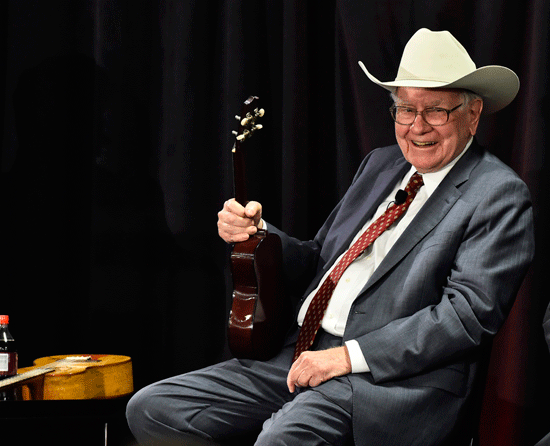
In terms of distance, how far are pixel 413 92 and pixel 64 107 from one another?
68.6 inches

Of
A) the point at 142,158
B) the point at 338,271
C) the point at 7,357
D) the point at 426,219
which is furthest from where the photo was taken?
the point at 142,158

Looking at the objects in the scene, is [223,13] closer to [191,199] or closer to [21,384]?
[191,199]

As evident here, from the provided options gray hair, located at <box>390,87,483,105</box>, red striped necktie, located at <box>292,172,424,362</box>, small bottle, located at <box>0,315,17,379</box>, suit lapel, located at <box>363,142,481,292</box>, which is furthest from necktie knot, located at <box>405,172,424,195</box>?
small bottle, located at <box>0,315,17,379</box>

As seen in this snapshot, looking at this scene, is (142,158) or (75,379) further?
(142,158)

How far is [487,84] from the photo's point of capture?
2234 millimetres

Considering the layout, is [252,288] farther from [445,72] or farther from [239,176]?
[445,72]

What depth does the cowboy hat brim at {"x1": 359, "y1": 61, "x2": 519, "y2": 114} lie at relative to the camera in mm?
2163

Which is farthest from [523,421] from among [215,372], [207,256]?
[207,256]

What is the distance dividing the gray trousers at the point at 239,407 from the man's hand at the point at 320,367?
0.03 meters

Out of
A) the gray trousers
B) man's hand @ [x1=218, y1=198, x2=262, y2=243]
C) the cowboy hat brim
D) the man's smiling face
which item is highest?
the cowboy hat brim

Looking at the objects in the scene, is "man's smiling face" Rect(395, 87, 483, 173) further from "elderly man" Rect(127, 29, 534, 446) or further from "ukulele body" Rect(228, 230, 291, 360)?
"ukulele body" Rect(228, 230, 291, 360)

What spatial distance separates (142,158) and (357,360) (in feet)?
5.49

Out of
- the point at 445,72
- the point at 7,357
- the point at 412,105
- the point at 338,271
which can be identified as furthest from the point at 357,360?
the point at 7,357

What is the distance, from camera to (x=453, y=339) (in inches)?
76.1
